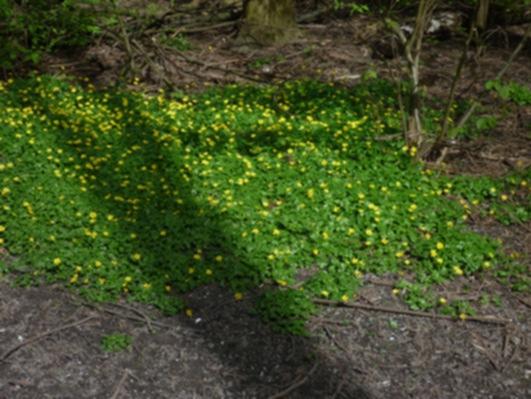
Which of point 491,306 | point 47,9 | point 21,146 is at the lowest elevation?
point 491,306

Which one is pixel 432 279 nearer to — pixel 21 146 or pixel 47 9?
pixel 21 146

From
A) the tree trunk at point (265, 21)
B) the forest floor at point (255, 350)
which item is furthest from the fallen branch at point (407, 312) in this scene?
the tree trunk at point (265, 21)

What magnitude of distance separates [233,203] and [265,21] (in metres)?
4.95

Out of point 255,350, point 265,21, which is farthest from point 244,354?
point 265,21

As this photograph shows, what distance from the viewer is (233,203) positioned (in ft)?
17.6

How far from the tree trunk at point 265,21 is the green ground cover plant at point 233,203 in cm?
253

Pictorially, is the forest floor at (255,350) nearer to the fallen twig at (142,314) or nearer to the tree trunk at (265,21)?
the fallen twig at (142,314)

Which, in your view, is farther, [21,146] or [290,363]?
[21,146]

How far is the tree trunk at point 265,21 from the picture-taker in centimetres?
944

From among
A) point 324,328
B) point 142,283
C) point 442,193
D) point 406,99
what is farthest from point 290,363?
point 406,99

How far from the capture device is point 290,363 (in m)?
4.03

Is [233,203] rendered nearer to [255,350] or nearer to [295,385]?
[255,350]

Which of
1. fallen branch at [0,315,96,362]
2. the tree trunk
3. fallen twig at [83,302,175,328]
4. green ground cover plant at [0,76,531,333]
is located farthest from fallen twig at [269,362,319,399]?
the tree trunk

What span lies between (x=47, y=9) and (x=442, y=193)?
6390 mm
